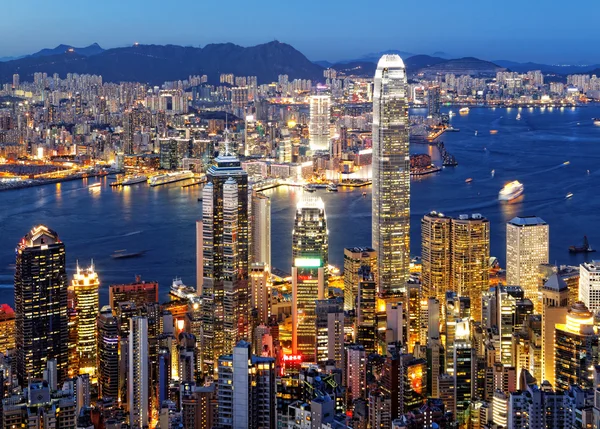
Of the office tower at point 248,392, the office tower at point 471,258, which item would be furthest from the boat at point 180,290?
the office tower at point 248,392

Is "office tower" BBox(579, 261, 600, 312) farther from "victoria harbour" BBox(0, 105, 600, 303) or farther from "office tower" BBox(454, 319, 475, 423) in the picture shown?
"victoria harbour" BBox(0, 105, 600, 303)

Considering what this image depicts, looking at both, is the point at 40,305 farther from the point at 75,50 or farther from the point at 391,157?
the point at 75,50

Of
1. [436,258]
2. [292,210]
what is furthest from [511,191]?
[436,258]

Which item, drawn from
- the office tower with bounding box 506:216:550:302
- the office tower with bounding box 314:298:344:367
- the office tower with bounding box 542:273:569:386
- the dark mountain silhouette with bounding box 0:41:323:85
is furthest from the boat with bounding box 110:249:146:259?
the dark mountain silhouette with bounding box 0:41:323:85

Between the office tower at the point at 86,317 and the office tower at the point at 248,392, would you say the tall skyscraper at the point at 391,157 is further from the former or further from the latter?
the office tower at the point at 248,392

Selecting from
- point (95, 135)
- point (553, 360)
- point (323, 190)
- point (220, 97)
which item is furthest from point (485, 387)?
point (220, 97)
